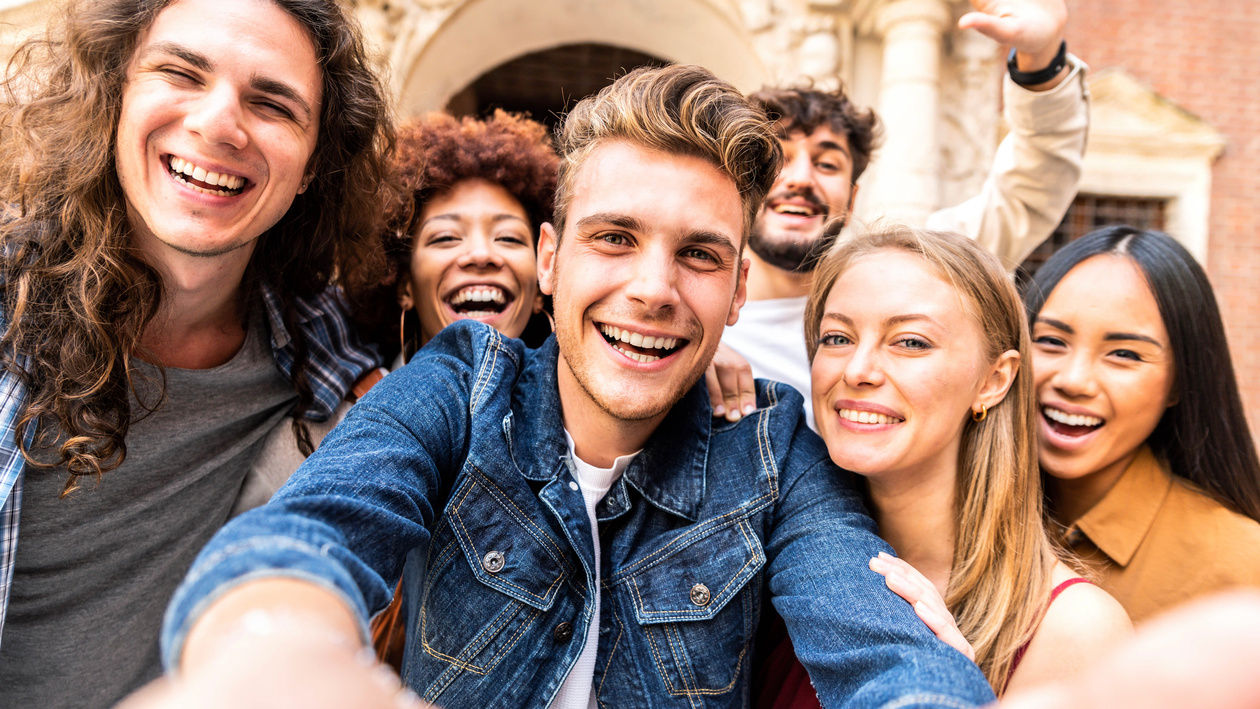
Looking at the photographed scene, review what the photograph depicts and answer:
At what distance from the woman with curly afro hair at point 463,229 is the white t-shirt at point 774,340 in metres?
0.84

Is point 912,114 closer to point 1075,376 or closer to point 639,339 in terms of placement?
point 1075,376

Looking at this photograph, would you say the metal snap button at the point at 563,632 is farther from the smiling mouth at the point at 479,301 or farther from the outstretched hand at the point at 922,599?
the smiling mouth at the point at 479,301

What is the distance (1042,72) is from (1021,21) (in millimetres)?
312

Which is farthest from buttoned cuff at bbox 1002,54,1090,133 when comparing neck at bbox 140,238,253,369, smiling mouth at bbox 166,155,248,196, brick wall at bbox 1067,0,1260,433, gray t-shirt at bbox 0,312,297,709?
brick wall at bbox 1067,0,1260,433

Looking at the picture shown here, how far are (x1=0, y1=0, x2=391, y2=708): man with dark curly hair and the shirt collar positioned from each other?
7.06ft

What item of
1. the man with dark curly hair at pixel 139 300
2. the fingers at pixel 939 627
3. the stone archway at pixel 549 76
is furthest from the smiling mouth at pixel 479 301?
the stone archway at pixel 549 76

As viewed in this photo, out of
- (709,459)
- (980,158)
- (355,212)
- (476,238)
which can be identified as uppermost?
(355,212)

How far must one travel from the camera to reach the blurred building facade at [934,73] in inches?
165

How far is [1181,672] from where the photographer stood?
27.0 inches

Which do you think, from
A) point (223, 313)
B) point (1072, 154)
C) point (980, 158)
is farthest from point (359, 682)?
point (980, 158)

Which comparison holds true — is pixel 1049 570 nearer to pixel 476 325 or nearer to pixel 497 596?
pixel 497 596

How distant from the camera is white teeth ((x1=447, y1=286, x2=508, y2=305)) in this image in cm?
244

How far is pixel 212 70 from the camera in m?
1.75

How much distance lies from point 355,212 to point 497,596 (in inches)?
50.3
